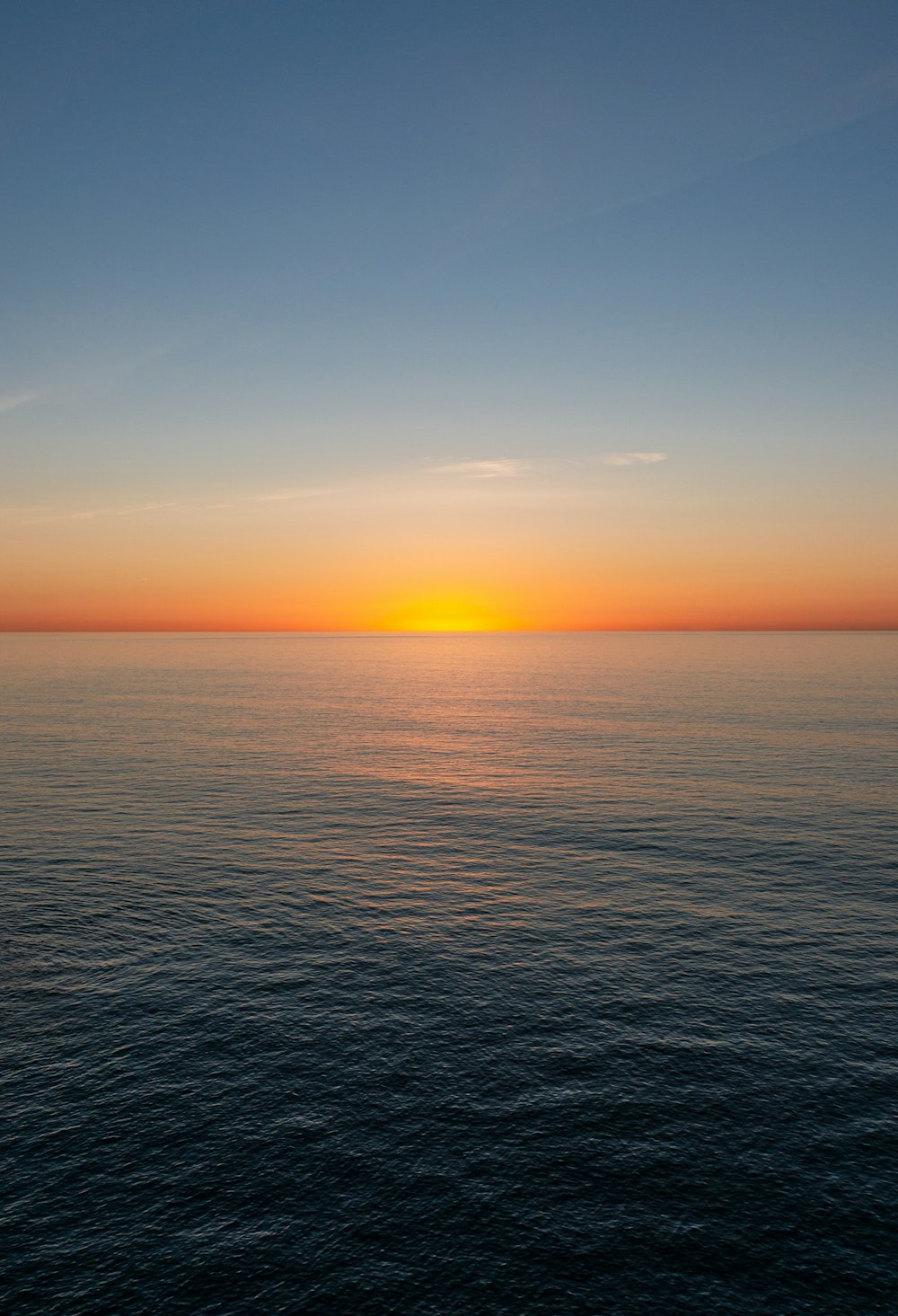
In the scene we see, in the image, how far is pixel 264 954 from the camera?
5934 cm

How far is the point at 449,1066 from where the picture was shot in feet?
147

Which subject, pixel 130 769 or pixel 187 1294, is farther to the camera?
pixel 130 769

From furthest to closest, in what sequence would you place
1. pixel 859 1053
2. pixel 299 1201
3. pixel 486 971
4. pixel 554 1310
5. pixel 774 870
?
1. pixel 774 870
2. pixel 486 971
3. pixel 859 1053
4. pixel 299 1201
5. pixel 554 1310

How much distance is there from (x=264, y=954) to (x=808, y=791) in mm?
81966

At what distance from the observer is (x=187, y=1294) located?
30562mm

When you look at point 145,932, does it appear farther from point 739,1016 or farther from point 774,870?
point 774,870

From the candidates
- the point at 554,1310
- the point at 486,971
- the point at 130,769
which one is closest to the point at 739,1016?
the point at 486,971

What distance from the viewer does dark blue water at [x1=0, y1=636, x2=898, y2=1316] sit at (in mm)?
31953

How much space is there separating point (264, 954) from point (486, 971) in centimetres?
1651

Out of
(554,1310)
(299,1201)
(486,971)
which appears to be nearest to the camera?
(554,1310)

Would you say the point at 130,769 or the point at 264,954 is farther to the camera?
the point at 130,769

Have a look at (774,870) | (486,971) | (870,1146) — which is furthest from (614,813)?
(870,1146)

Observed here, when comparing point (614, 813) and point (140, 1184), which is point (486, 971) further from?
point (614, 813)

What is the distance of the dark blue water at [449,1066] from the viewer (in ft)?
105
